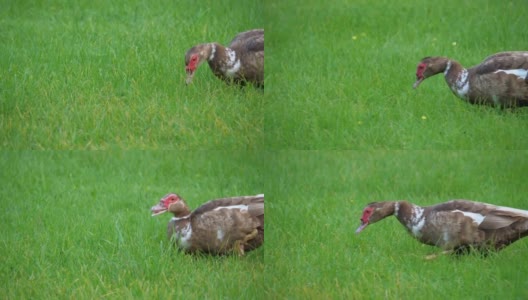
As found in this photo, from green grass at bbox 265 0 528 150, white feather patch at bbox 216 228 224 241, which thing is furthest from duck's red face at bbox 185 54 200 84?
white feather patch at bbox 216 228 224 241

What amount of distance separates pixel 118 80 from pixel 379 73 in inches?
44.3

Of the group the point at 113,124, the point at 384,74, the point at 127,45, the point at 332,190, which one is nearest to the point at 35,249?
the point at 113,124

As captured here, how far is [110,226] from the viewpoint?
4625 mm

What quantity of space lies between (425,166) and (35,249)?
1701mm

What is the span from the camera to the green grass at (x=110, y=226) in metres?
4.53

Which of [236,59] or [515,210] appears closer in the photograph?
[515,210]

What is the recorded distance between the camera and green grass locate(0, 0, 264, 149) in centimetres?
456

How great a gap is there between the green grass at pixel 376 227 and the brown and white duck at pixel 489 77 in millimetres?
233

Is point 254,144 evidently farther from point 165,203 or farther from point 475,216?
point 475,216

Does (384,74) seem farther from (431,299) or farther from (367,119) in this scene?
(431,299)

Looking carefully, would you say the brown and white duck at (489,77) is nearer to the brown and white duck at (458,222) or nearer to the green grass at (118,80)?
the brown and white duck at (458,222)

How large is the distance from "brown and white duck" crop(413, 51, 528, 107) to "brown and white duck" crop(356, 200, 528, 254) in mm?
452

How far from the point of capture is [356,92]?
182 inches

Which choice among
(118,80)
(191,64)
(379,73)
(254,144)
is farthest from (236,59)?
(379,73)
